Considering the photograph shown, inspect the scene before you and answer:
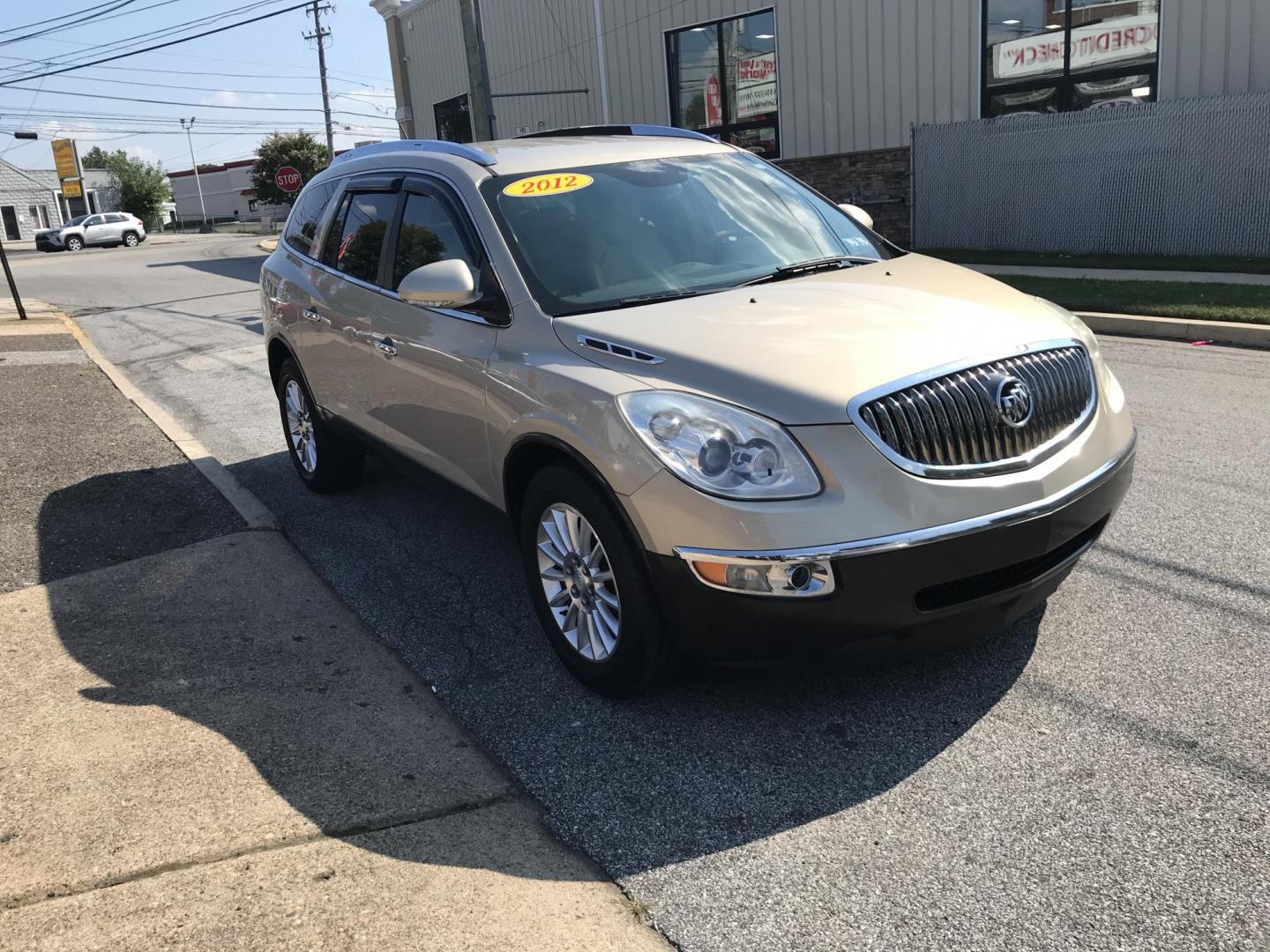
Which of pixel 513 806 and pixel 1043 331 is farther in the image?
pixel 1043 331

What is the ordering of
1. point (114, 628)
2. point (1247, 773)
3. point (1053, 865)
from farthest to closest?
point (114, 628), point (1247, 773), point (1053, 865)

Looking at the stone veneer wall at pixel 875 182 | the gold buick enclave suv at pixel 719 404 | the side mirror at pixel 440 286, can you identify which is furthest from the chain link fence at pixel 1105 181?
the side mirror at pixel 440 286

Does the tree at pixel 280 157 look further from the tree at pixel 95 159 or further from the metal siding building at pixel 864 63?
the tree at pixel 95 159

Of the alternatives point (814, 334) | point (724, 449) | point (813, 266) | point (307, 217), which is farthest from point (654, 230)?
point (307, 217)

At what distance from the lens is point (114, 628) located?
15.1 ft

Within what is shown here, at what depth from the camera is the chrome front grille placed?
3145mm

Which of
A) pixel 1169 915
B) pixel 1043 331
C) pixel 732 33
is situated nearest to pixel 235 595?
pixel 1043 331

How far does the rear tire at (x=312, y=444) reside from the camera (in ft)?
20.5

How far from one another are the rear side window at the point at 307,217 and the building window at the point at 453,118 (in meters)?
26.5

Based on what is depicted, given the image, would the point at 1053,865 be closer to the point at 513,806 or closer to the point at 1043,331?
the point at 513,806

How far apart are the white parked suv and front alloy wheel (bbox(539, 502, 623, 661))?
54979 millimetres

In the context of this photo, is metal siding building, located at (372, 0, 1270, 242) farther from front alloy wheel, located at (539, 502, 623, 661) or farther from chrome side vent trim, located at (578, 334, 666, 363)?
front alloy wheel, located at (539, 502, 623, 661)

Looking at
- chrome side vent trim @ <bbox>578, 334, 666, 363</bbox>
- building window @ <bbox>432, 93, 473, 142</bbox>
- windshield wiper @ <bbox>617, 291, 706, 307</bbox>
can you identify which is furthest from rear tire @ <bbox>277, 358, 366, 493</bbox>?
building window @ <bbox>432, 93, 473, 142</bbox>

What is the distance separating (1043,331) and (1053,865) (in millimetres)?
1759
